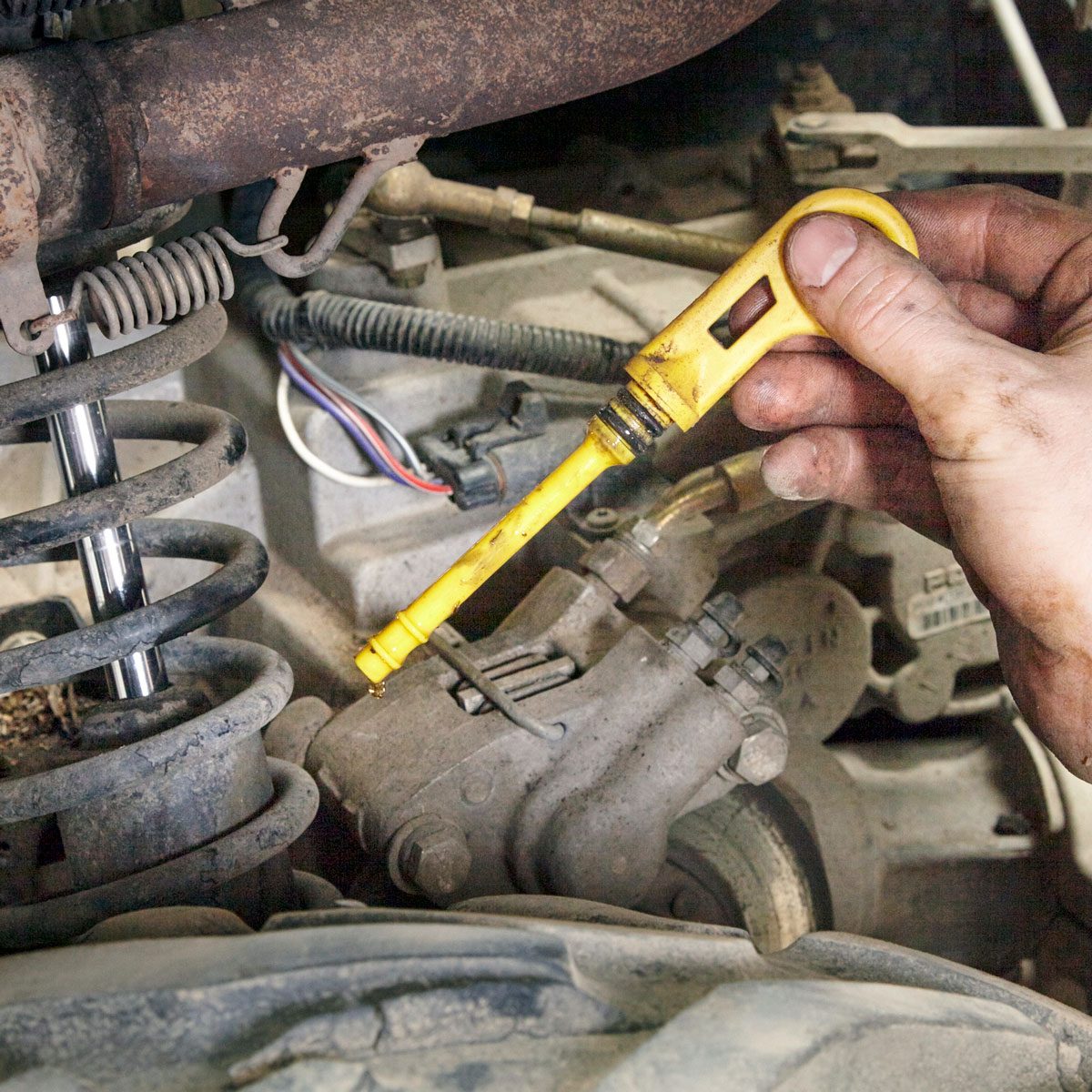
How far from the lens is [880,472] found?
1060mm

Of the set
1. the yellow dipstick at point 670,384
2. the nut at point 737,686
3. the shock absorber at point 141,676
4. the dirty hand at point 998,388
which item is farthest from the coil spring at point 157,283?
the nut at point 737,686

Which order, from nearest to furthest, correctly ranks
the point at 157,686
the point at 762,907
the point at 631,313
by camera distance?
the point at 157,686
the point at 762,907
the point at 631,313

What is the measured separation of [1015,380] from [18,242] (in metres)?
0.58

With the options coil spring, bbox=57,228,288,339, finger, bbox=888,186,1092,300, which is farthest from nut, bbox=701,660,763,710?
coil spring, bbox=57,228,288,339

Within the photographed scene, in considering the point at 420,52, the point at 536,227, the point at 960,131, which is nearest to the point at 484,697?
the point at 420,52

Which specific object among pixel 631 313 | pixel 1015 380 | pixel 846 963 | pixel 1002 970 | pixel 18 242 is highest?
pixel 18 242

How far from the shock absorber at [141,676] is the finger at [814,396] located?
16.4 inches

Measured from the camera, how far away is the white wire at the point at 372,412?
1267 mm

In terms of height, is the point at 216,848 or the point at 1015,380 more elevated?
the point at 1015,380

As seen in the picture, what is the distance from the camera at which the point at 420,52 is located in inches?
27.4

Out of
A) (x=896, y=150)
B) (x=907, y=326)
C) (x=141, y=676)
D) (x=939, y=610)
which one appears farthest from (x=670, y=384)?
(x=896, y=150)

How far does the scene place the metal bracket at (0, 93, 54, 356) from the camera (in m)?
0.60

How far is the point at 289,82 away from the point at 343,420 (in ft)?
2.00

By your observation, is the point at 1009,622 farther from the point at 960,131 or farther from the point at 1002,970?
the point at 960,131
